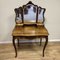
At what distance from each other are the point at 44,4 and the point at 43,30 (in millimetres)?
722

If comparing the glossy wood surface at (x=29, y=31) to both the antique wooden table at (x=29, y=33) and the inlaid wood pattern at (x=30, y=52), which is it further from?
the inlaid wood pattern at (x=30, y=52)

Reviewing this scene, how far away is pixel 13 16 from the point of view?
2.97 meters

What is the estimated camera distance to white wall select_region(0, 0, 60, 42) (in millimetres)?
2887

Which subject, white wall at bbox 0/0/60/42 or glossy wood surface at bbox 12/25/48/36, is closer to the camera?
glossy wood surface at bbox 12/25/48/36


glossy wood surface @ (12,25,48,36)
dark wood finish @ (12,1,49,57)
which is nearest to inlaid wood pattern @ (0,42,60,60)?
dark wood finish @ (12,1,49,57)

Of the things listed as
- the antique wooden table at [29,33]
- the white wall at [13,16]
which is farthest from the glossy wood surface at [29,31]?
the white wall at [13,16]

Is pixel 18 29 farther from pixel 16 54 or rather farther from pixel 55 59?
pixel 55 59

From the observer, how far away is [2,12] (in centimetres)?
293

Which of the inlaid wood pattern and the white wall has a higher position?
the white wall

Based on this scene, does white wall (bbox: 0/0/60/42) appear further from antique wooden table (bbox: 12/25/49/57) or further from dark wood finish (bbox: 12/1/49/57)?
antique wooden table (bbox: 12/25/49/57)

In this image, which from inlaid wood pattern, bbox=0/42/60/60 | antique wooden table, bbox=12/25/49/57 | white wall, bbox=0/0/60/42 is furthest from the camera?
white wall, bbox=0/0/60/42

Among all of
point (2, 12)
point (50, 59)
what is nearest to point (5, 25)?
point (2, 12)

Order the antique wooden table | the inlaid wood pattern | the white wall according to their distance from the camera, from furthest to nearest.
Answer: the white wall
the inlaid wood pattern
the antique wooden table

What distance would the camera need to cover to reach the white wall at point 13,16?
9.47 feet
